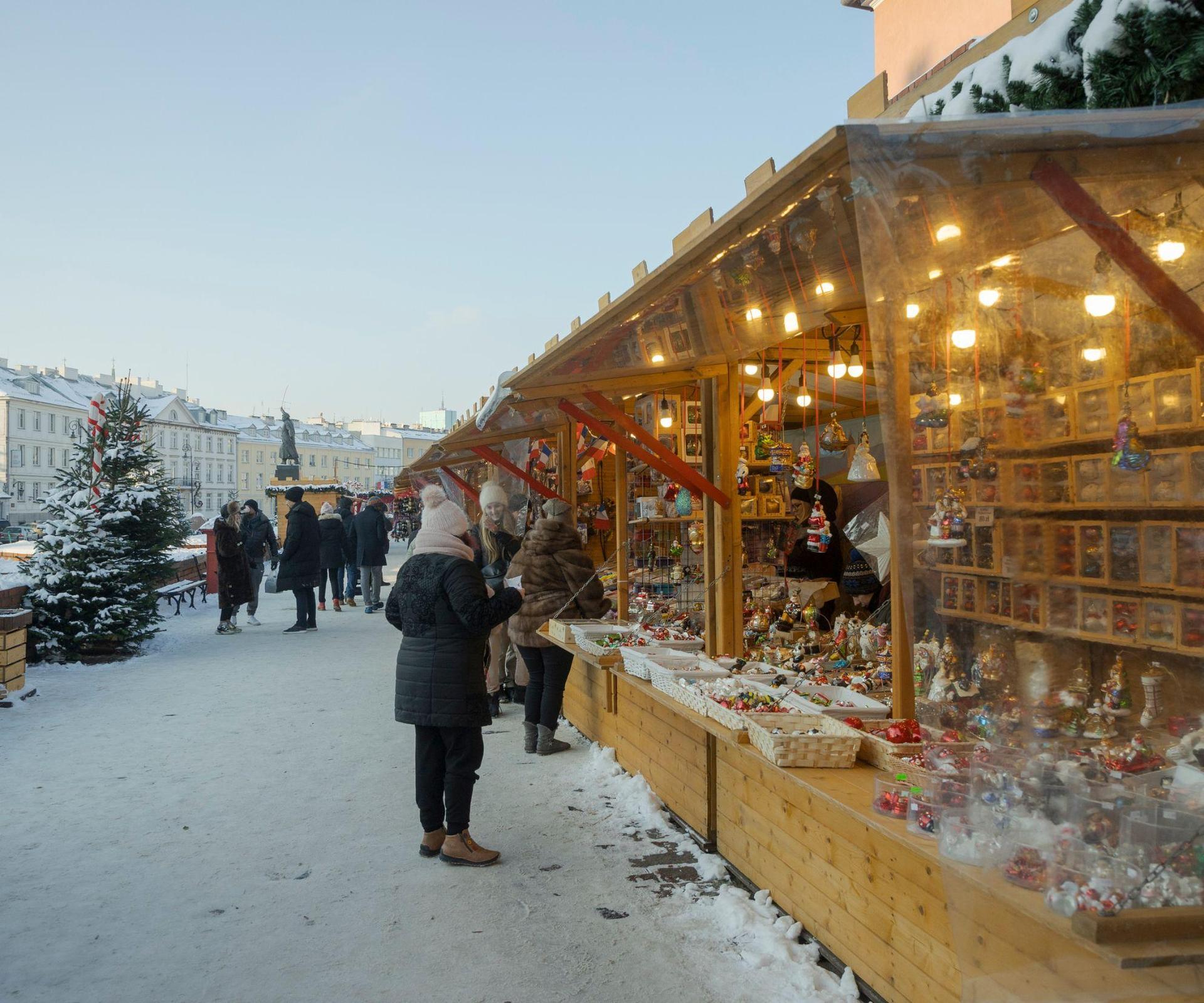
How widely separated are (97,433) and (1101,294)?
11169mm

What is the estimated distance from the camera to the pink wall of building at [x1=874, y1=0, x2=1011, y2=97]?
12430mm

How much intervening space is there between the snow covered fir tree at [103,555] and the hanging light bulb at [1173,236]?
10.2m

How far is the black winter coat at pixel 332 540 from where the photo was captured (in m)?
14.5

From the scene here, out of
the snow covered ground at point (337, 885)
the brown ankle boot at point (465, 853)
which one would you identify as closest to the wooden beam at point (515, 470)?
the snow covered ground at point (337, 885)

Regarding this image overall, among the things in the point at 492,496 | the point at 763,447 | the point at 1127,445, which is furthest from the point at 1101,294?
the point at 492,496

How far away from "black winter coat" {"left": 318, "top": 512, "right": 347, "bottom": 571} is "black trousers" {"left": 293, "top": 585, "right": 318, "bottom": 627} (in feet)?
6.59

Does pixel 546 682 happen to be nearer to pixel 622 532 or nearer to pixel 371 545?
pixel 622 532

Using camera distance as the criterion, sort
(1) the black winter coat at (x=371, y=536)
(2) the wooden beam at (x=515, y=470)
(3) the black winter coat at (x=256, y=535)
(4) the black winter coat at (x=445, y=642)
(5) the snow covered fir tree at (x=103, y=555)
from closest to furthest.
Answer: (4) the black winter coat at (x=445, y=642) → (2) the wooden beam at (x=515, y=470) → (5) the snow covered fir tree at (x=103, y=555) → (3) the black winter coat at (x=256, y=535) → (1) the black winter coat at (x=371, y=536)

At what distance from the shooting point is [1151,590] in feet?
6.15

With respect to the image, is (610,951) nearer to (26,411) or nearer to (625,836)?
(625,836)

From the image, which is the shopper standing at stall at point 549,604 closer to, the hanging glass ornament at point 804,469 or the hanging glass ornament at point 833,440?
the hanging glass ornament at point 804,469

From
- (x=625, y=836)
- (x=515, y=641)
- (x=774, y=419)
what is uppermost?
(x=774, y=419)

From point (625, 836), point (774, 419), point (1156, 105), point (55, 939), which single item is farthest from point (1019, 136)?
point (774, 419)

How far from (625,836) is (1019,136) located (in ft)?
12.1
